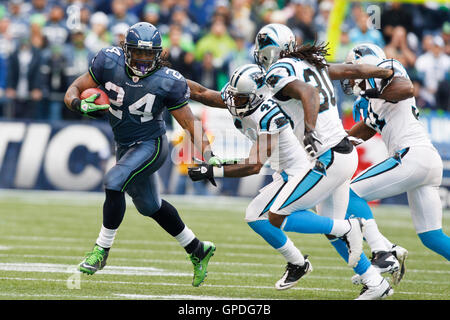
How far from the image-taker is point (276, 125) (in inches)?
232

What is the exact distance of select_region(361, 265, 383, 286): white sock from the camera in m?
5.87

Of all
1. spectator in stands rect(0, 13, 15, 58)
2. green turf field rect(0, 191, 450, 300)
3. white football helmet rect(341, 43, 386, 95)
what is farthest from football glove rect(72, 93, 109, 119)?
spectator in stands rect(0, 13, 15, 58)

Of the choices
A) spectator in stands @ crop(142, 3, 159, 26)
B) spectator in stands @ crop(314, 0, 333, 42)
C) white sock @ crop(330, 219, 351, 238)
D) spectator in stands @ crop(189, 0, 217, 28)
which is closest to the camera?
white sock @ crop(330, 219, 351, 238)

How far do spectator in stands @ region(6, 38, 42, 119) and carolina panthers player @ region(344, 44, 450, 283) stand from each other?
7.80 meters

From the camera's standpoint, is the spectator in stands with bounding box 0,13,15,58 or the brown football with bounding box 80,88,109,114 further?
the spectator in stands with bounding box 0,13,15,58

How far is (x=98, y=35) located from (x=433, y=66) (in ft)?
17.8

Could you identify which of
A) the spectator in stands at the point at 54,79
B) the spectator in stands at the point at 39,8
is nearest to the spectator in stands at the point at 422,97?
the spectator in stands at the point at 54,79

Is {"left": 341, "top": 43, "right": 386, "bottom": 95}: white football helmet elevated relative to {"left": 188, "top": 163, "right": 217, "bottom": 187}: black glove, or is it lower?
elevated

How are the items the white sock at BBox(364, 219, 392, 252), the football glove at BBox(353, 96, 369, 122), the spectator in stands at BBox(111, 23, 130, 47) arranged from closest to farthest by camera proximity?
the white sock at BBox(364, 219, 392, 252), the football glove at BBox(353, 96, 369, 122), the spectator in stands at BBox(111, 23, 130, 47)

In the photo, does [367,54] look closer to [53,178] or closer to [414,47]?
[53,178]

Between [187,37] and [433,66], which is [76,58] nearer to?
[187,37]

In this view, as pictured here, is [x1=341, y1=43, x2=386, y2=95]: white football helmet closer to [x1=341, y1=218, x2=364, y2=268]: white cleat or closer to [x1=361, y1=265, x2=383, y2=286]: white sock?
[x1=341, y1=218, x2=364, y2=268]: white cleat
